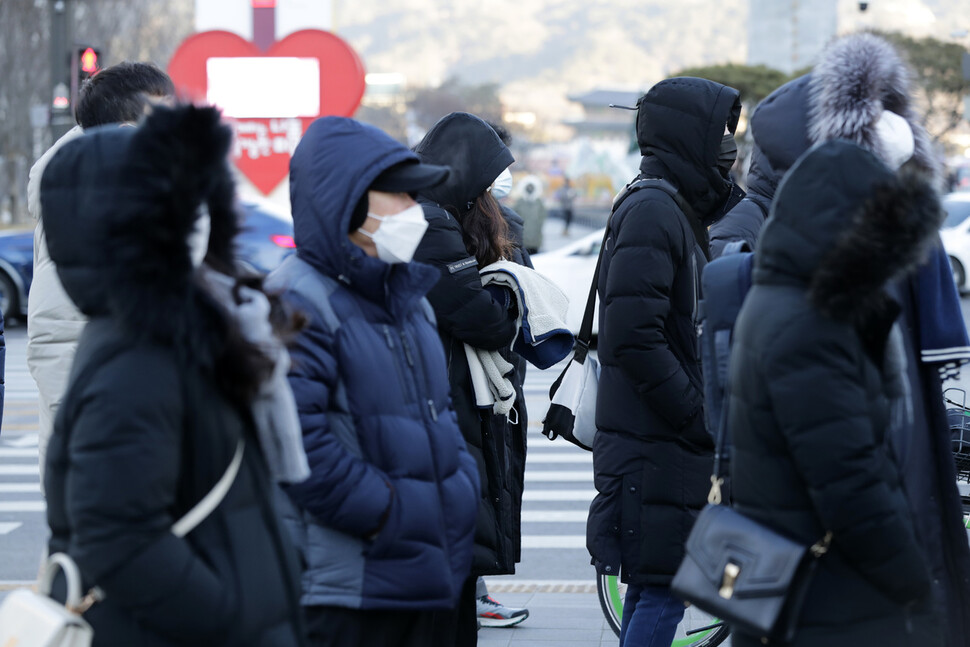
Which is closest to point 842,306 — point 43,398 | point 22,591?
point 22,591

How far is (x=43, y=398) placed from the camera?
152 inches

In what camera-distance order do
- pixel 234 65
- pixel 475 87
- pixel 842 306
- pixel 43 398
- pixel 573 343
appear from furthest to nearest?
pixel 475 87 < pixel 234 65 < pixel 573 343 < pixel 43 398 < pixel 842 306

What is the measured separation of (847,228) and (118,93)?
7.83 feet

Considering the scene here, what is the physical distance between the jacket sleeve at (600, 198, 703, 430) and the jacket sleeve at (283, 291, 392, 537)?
4.21 feet

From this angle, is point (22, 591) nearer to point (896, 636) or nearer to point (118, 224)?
point (118, 224)

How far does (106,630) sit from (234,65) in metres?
15.3

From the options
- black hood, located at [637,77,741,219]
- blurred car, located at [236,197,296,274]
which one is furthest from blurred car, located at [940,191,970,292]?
black hood, located at [637,77,741,219]

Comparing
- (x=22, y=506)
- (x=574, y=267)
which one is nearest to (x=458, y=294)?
(x=22, y=506)

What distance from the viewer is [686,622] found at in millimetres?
4855

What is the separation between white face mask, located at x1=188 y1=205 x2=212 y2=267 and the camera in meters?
2.15

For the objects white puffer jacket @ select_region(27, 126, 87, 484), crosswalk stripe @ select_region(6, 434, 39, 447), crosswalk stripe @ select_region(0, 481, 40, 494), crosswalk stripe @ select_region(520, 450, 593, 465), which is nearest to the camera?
white puffer jacket @ select_region(27, 126, 87, 484)

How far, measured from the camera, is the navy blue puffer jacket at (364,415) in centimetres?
281

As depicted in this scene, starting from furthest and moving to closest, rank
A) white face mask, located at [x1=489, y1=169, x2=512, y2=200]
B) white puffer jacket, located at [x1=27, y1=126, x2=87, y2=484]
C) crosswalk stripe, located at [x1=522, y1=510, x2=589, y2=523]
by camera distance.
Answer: crosswalk stripe, located at [x1=522, y1=510, x2=589, y2=523] < white face mask, located at [x1=489, y1=169, x2=512, y2=200] < white puffer jacket, located at [x1=27, y1=126, x2=87, y2=484]

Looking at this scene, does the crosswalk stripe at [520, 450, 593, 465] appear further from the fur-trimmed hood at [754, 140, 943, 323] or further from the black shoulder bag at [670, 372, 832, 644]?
the fur-trimmed hood at [754, 140, 943, 323]
